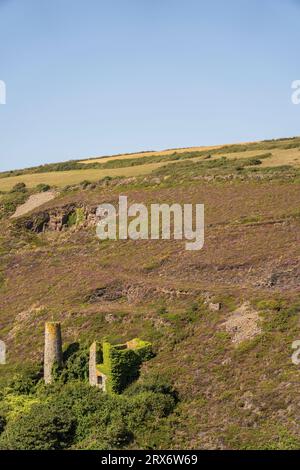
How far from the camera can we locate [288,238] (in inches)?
2231

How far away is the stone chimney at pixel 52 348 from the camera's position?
43031 millimetres

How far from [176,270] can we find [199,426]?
20917mm

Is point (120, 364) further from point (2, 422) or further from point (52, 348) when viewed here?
point (2, 422)

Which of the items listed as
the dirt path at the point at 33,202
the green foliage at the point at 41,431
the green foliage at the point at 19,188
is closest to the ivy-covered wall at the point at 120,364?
the green foliage at the point at 41,431

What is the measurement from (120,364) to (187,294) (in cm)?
1034

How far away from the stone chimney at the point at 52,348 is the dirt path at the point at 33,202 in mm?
39595

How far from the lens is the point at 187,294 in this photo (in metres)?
49.4

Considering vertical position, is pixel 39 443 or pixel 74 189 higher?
pixel 74 189

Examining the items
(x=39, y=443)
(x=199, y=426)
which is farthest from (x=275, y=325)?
(x=39, y=443)

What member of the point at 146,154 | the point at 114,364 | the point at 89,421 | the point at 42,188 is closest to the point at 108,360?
the point at 114,364

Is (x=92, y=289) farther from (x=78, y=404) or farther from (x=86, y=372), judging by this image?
(x=78, y=404)

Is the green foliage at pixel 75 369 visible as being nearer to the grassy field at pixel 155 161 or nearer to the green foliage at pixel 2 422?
the green foliage at pixel 2 422

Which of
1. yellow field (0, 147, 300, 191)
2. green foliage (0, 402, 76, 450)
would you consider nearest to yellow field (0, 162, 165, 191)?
yellow field (0, 147, 300, 191)
